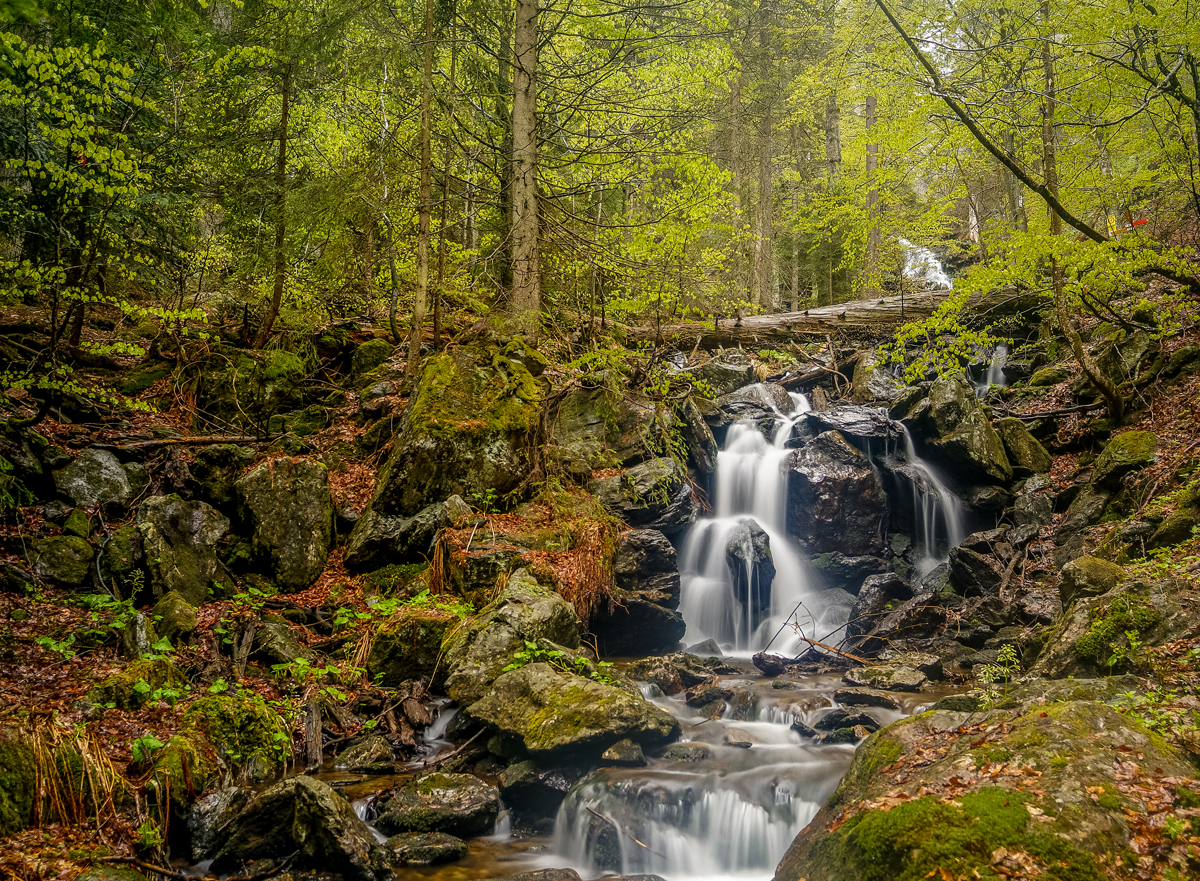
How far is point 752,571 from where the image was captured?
10.8 meters

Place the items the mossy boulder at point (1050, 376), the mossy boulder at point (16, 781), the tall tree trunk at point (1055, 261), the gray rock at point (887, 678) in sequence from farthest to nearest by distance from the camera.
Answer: the mossy boulder at point (1050, 376) < the tall tree trunk at point (1055, 261) < the gray rock at point (887, 678) < the mossy boulder at point (16, 781)

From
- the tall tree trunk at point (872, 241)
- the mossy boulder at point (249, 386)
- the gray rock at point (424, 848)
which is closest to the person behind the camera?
the gray rock at point (424, 848)

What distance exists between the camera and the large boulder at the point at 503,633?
20.8ft

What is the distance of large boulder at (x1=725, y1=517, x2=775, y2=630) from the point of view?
10.7 m

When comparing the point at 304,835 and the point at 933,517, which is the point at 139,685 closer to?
the point at 304,835

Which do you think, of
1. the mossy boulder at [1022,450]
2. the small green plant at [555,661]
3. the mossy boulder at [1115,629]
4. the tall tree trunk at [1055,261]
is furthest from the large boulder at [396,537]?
the mossy boulder at [1022,450]

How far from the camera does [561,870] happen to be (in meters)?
4.62

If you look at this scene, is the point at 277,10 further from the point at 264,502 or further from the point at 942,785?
the point at 942,785

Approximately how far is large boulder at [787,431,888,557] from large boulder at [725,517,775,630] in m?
1.43

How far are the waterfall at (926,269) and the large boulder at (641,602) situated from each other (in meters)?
20.7

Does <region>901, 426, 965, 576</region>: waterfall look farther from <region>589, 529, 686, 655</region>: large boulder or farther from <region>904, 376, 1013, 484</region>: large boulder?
<region>589, 529, 686, 655</region>: large boulder

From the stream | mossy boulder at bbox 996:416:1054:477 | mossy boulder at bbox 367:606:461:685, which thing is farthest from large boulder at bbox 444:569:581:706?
mossy boulder at bbox 996:416:1054:477

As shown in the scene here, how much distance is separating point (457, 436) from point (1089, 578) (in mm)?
7195

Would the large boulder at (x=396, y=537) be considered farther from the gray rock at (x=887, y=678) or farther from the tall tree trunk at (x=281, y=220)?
the gray rock at (x=887, y=678)
